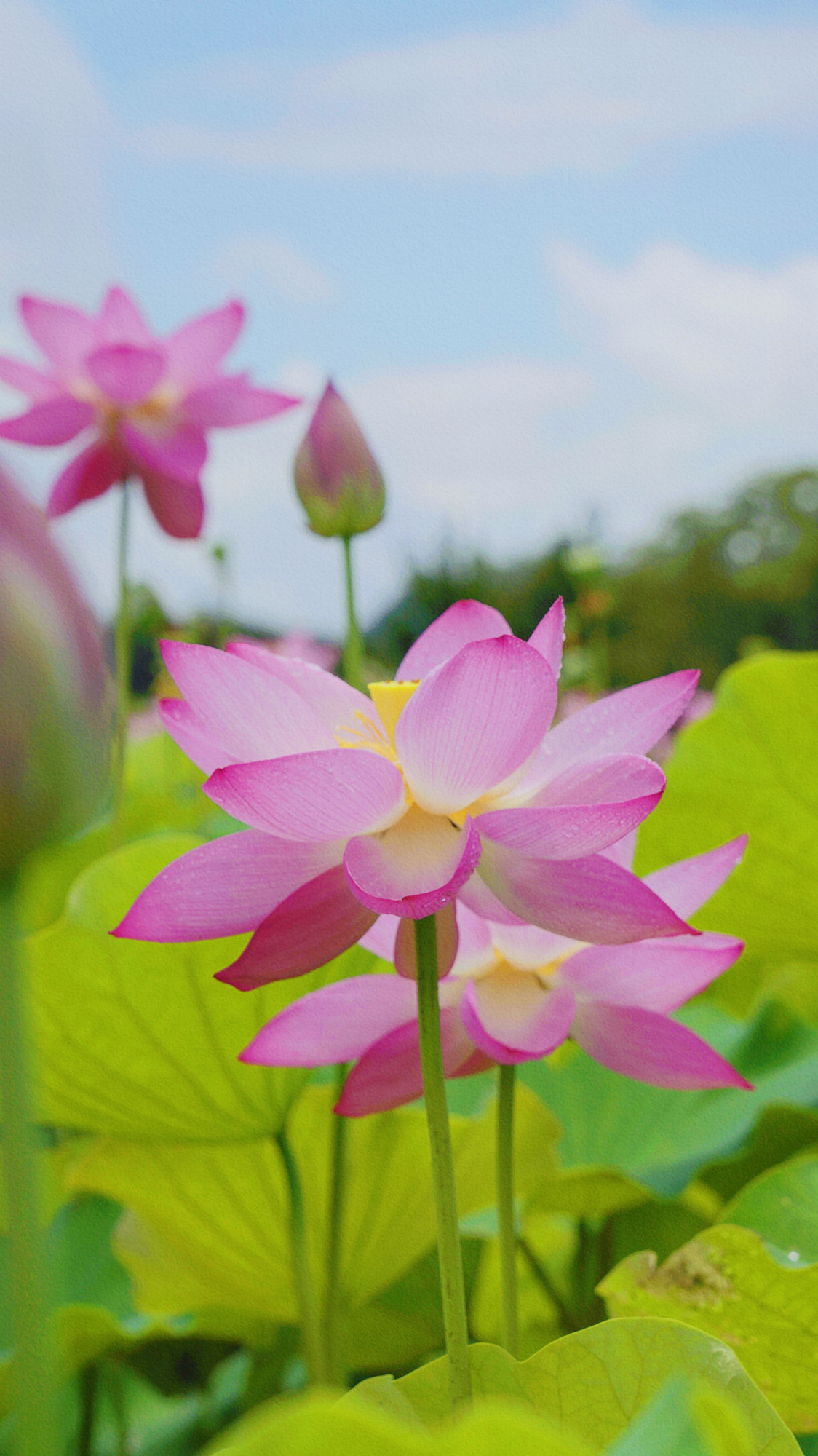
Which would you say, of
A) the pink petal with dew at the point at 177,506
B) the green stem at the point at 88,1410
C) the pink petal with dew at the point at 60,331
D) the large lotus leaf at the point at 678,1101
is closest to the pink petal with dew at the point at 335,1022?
the large lotus leaf at the point at 678,1101

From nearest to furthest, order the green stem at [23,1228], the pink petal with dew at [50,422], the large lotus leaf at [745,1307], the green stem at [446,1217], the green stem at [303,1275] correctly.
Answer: the green stem at [23,1228] < the green stem at [446,1217] < the large lotus leaf at [745,1307] < the green stem at [303,1275] < the pink petal with dew at [50,422]

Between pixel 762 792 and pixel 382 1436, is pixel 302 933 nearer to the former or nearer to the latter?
pixel 382 1436

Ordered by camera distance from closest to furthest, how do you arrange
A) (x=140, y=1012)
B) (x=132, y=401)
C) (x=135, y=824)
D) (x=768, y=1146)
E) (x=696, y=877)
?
(x=696, y=877) → (x=140, y=1012) → (x=768, y=1146) → (x=132, y=401) → (x=135, y=824)

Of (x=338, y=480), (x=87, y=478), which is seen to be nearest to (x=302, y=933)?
(x=338, y=480)

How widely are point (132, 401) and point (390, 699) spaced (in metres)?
0.52

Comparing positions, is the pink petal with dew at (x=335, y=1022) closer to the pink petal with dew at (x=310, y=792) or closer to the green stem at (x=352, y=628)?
the pink petal with dew at (x=310, y=792)

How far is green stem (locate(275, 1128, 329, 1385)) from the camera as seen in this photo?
44 cm

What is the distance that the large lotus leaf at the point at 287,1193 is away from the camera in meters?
0.50

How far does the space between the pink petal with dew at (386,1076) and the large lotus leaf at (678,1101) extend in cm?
21

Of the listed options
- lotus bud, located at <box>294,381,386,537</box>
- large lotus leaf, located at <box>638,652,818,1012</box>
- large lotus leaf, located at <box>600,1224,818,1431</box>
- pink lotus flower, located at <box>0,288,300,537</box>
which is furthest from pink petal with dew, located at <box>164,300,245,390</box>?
large lotus leaf, located at <box>600,1224,818,1431</box>

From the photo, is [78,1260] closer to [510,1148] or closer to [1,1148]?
[510,1148]

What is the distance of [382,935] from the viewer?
0.35 metres

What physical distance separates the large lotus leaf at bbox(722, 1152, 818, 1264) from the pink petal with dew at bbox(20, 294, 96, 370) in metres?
0.64

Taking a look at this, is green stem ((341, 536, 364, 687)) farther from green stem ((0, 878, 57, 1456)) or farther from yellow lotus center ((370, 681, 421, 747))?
green stem ((0, 878, 57, 1456))
